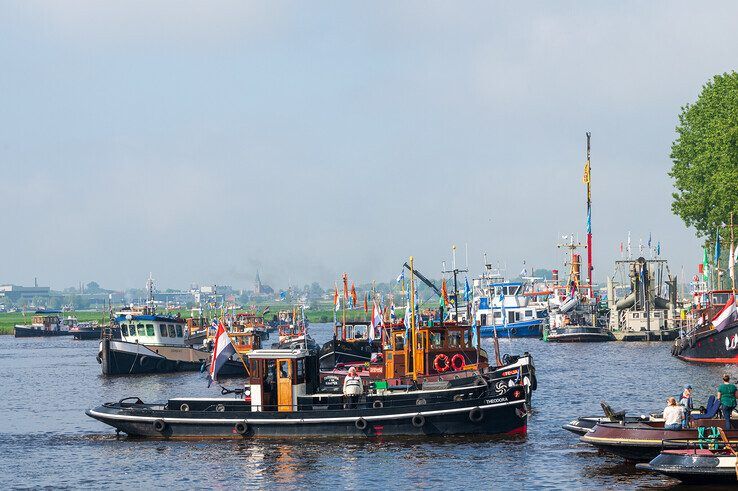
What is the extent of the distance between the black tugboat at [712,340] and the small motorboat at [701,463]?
3965cm

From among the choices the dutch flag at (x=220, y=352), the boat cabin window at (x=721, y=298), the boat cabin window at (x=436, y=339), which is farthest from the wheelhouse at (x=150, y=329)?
the boat cabin window at (x=436, y=339)

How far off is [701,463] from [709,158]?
6473 centimetres

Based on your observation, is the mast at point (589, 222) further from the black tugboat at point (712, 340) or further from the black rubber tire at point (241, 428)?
the black rubber tire at point (241, 428)

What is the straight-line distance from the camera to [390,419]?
43.3 m

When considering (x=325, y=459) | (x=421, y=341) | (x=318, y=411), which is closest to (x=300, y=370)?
(x=318, y=411)

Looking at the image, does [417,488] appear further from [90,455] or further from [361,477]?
[90,455]

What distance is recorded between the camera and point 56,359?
121 meters

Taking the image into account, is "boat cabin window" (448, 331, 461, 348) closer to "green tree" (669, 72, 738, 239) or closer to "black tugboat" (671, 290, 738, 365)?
"black tugboat" (671, 290, 738, 365)

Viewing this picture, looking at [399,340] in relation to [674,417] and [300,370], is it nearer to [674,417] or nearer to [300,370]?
[300,370]

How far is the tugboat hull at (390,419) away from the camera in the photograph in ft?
142

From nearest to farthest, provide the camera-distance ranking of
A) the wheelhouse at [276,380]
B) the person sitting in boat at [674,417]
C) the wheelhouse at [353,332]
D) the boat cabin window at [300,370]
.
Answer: the person sitting in boat at [674,417] < the wheelhouse at [276,380] < the boat cabin window at [300,370] < the wheelhouse at [353,332]

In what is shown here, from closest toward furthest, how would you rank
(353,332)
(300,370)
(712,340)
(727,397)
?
1. (727,397)
2. (300,370)
3. (712,340)
4. (353,332)

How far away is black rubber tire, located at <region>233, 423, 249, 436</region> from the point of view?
43.8m

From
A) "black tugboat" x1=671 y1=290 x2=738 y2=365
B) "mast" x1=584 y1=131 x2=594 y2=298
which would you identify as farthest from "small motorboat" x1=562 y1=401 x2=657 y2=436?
"mast" x1=584 y1=131 x2=594 y2=298
